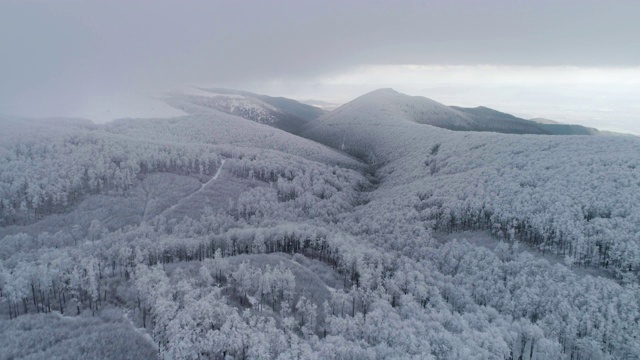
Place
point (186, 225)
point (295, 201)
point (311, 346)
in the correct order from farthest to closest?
point (295, 201)
point (186, 225)
point (311, 346)

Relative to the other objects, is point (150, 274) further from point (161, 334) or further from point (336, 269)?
point (336, 269)

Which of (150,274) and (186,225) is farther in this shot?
(186,225)

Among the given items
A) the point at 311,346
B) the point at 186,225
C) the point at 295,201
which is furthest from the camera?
the point at 295,201

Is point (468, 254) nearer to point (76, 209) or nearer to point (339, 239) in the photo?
point (339, 239)

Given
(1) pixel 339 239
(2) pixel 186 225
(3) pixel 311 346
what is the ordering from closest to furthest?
(3) pixel 311 346 → (1) pixel 339 239 → (2) pixel 186 225

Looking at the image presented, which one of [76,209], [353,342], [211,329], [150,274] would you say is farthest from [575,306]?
[76,209]

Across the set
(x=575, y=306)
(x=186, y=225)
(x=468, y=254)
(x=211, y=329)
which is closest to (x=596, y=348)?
(x=575, y=306)
